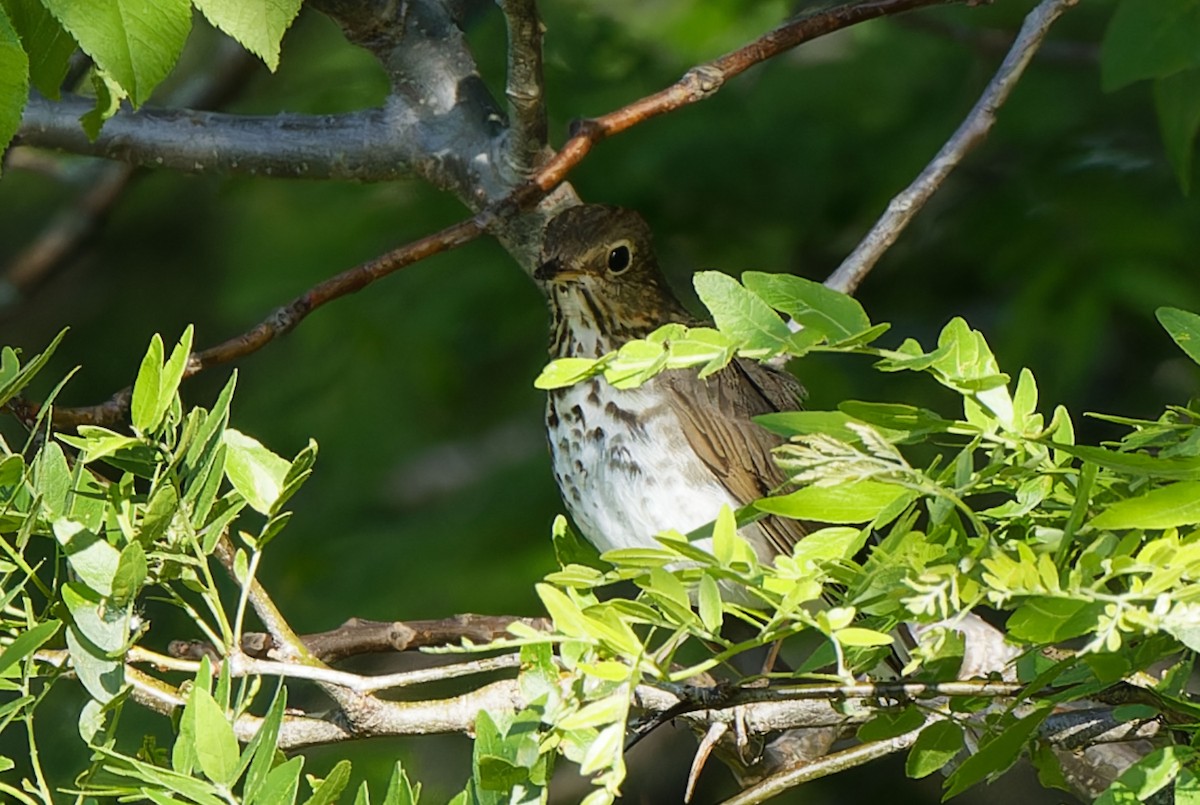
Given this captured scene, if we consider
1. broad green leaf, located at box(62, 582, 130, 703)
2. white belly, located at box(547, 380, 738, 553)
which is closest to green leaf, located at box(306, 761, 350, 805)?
broad green leaf, located at box(62, 582, 130, 703)

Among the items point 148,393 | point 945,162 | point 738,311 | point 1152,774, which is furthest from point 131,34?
point 945,162

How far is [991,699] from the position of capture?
61.1 inches

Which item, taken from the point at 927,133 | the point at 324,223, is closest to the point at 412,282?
the point at 324,223

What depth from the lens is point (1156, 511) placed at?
4.27 feet

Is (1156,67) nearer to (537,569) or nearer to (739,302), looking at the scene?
(739,302)

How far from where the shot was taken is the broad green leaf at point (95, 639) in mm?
1599

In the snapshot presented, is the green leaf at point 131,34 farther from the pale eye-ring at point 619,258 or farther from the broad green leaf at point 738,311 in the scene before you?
the pale eye-ring at point 619,258

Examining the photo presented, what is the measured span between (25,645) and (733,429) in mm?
1990

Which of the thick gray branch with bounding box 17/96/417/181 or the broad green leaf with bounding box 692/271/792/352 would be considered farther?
the thick gray branch with bounding box 17/96/417/181

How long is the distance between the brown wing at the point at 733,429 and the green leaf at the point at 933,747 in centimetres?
148

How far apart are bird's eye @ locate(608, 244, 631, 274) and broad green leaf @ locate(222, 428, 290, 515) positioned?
63.9 inches

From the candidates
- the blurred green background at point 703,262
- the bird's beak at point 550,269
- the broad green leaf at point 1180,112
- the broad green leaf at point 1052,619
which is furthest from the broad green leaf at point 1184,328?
the blurred green background at point 703,262

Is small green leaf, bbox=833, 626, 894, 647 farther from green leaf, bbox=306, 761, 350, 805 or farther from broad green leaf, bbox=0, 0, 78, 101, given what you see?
broad green leaf, bbox=0, 0, 78, 101

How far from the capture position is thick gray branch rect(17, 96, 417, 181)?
121 inches
